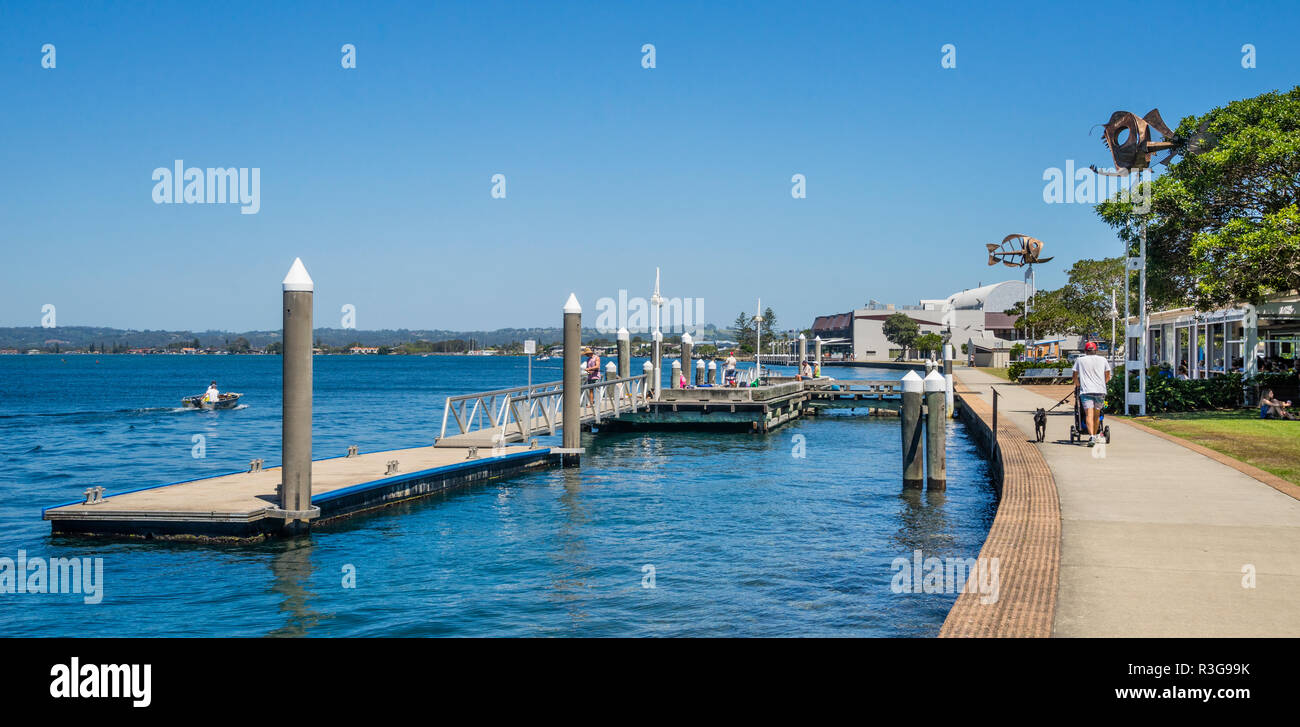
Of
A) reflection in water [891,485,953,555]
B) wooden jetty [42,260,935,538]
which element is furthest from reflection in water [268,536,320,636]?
reflection in water [891,485,953,555]

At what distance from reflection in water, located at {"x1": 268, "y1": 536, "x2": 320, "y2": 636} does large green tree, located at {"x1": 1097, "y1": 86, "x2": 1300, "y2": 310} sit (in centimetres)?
2113

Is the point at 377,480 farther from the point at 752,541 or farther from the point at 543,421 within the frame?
the point at 543,421

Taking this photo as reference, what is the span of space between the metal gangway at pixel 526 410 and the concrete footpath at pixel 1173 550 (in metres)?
13.6

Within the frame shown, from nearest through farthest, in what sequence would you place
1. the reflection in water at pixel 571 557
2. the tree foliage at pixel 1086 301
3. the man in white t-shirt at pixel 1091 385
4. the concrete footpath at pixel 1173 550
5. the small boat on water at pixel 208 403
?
the concrete footpath at pixel 1173 550 < the reflection in water at pixel 571 557 < the man in white t-shirt at pixel 1091 385 < the small boat on water at pixel 208 403 < the tree foliage at pixel 1086 301

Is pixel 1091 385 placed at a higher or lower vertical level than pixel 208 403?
higher

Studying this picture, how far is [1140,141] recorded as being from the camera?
27.2 metres

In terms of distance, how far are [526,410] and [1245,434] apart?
16865 mm

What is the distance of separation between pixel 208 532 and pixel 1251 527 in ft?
45.4

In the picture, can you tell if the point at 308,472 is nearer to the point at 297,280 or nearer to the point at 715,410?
the point at 297,280

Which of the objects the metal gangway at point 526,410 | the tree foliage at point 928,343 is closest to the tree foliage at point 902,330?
the tree foliage at point 928,343

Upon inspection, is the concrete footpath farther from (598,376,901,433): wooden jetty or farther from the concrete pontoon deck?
(598,376,901,433): wooden jetty

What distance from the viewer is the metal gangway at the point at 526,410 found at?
24156mm

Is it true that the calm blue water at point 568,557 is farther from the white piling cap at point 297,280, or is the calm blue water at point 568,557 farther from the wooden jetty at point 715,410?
the wooden jetty at point 715,410


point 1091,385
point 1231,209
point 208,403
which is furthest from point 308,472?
point 208,403
